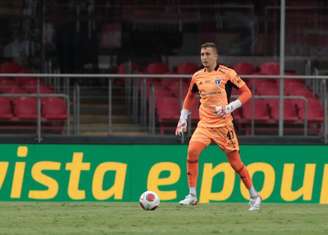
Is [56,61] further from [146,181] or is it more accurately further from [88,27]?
[146,181]

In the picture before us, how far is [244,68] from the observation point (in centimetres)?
1981

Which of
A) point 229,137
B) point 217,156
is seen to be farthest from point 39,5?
point 229,137

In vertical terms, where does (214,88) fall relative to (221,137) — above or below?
above

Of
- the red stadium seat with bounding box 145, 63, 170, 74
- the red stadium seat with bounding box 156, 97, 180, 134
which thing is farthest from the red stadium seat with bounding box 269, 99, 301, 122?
the red stadium seat with bounding box 145, 63, 170, 74

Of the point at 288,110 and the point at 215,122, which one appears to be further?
the point at 288,110

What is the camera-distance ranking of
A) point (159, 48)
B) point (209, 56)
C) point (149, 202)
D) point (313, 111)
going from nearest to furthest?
point (149, 202), point (209, 56), point (313, 111), point (159, 48)

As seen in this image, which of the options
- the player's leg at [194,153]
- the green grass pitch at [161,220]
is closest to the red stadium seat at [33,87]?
the green grass pitch at [161,220]

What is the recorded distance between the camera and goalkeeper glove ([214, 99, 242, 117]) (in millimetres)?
12938

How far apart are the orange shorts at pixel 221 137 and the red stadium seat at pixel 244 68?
20.3 feet

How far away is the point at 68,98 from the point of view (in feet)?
59.1

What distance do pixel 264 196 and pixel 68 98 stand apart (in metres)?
3.65

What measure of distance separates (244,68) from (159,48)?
1698 millimetres

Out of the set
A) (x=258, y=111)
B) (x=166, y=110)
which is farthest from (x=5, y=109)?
(x=258, y=111)

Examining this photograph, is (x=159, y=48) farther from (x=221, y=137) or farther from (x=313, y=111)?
(x=221, y=137)
